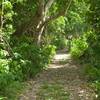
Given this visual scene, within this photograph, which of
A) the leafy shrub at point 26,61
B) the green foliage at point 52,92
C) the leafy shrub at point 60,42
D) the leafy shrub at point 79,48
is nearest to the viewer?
the green foliage at point 52,92

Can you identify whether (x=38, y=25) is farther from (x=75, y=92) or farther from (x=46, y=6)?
(x=75, y=92)

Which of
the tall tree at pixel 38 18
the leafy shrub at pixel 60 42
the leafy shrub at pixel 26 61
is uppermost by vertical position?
the tall tree at pixel 38 18

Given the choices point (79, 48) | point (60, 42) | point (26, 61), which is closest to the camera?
point (26, 61)

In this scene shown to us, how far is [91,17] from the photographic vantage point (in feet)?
58.3

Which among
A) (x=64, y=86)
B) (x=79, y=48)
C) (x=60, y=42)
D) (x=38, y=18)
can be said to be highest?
(x=38, y=18)

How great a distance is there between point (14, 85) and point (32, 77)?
13.4 feet

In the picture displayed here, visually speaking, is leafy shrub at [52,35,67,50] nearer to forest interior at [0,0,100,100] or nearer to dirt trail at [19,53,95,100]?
forest interior at [0,0,100,100]

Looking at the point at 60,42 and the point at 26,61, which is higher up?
the point at 26,61

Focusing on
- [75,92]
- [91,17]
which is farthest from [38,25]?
[75,92]

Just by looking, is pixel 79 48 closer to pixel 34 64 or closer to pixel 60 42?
pixel 34 64

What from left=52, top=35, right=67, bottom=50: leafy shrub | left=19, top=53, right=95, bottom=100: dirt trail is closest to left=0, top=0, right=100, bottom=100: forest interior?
left=19, top=53, right=95, bottom=100: dirt trail

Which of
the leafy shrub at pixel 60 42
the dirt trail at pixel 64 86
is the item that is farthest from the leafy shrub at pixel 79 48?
the leafy shrub at pixel 60 42

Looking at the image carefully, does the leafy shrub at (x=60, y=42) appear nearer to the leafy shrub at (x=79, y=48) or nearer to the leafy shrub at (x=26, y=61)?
the leafy shrub at (x=79, y=48)

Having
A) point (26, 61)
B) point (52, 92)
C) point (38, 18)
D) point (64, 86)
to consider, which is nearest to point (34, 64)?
point (26, 61)
